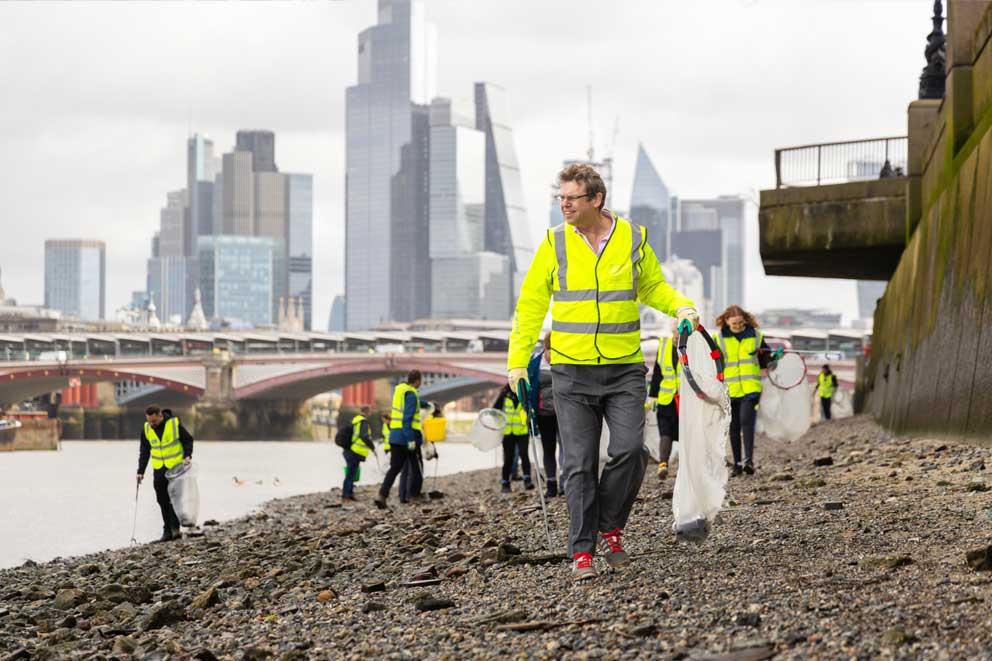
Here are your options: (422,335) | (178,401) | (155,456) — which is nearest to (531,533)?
(155,456)

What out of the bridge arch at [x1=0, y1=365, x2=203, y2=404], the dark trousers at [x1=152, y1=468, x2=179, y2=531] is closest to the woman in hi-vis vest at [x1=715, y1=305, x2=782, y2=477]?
the dark trousers at [x1=152, y1=468, x2=179, y2=531]

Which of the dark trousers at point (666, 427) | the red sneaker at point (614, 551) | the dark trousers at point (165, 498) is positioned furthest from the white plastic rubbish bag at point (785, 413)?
the red sneaker at point (614, 551)

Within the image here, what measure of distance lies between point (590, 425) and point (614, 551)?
553 millimetres

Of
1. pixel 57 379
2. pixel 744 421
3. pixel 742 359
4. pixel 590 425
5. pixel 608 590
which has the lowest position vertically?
pixel 57 379

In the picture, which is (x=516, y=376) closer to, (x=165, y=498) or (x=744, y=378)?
(x=744, y=378)

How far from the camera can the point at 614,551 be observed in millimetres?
6234

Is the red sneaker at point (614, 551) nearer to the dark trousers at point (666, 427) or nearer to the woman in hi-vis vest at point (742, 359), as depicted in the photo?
the woman in hi-vis vest at point (742, 359)

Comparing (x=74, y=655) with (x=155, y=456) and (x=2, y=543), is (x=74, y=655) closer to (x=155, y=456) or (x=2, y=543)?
(x=155, y=456)

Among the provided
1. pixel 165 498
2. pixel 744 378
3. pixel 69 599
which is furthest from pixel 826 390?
pixel 69 599

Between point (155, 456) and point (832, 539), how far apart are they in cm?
783

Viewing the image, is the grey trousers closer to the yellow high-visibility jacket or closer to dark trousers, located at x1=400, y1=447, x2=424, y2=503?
the yellow high-visibility jacket

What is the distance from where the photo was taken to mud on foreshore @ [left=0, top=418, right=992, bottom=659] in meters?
4.56

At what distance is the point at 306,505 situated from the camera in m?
21.6

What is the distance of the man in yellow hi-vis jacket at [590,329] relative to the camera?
19.9 ft
